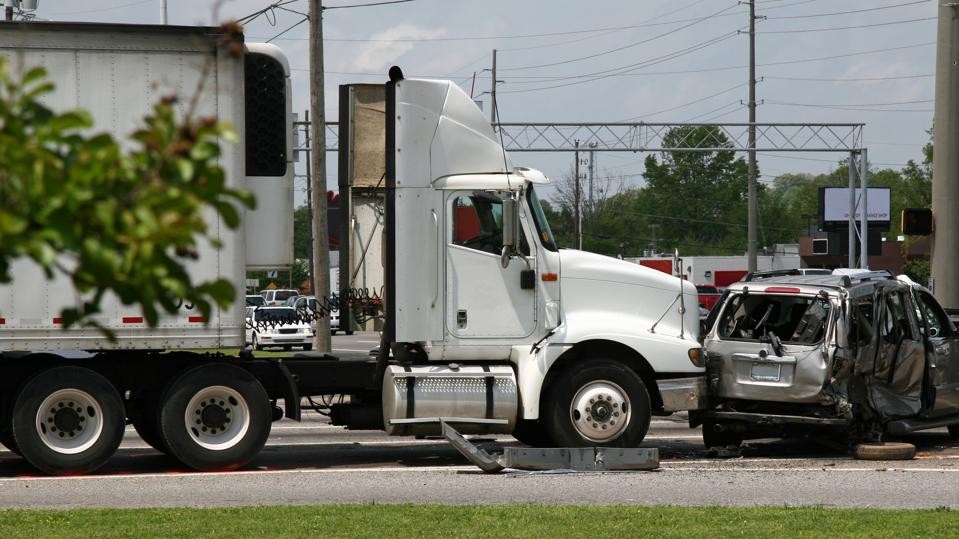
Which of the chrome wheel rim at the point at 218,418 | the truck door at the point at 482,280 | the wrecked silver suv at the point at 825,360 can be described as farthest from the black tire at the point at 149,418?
the wrecked silver suv at the point at 825,360

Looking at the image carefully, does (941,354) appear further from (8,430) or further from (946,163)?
(8,430)

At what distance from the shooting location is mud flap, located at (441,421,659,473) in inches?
459

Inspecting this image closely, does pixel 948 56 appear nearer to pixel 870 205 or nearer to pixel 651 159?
pixel 870 205

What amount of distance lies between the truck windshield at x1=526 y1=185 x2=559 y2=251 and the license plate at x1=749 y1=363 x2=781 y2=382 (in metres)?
2.27

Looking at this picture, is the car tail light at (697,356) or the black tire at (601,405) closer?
the black tire at (601,405)

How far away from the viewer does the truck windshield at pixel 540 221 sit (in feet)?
40.6

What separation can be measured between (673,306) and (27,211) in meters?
10.1

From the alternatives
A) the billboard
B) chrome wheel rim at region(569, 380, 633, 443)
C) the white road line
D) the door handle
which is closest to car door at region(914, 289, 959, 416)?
the white road line

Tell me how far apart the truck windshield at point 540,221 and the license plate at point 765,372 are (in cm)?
227

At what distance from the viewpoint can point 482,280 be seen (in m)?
12.3

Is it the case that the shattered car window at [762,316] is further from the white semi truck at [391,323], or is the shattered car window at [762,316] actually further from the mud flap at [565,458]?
the mud flap at [565,458]

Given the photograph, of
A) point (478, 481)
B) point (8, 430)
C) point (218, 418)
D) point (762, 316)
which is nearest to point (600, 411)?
point (478, 481)

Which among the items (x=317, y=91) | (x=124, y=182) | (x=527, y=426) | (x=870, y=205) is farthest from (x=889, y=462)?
(x=870, y=205)

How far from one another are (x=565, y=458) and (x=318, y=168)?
14.1 metres
